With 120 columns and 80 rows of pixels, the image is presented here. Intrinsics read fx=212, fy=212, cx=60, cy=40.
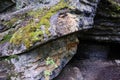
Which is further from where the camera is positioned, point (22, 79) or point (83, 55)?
point (83, 55)

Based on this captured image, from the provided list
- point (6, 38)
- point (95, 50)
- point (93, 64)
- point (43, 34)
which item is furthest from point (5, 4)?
point (93, 64)

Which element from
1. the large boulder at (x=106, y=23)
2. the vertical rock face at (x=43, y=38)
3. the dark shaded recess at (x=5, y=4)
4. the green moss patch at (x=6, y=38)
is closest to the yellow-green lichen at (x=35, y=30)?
the vertical rock face at (x=43, y=38)

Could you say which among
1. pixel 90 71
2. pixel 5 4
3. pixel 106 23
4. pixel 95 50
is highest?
pixel 5 4

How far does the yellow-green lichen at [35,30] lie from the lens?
6.46m

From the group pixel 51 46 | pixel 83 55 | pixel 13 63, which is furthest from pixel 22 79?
pixel 83 55

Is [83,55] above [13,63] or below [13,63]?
below

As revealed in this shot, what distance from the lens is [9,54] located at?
6547 mm

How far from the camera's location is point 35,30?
6.61 m

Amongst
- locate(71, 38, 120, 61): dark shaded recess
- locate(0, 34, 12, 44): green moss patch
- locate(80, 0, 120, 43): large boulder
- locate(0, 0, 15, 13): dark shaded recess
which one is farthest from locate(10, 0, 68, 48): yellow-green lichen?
locate(0, 0, 15, 13): dark shaded recess

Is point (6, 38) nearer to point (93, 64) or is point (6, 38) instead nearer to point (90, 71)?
point (90, 71)

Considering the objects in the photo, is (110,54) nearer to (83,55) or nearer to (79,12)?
(83,55)

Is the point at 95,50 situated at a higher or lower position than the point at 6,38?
lower

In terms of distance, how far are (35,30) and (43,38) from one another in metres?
0.39

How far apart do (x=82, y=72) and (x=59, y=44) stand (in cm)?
187
